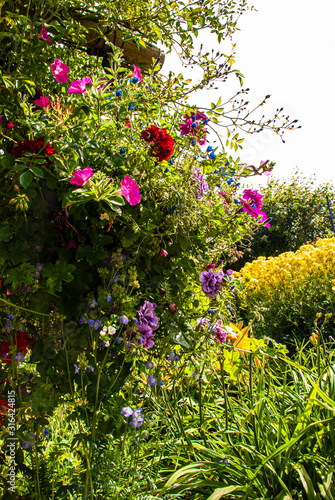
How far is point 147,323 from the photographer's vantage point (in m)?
1.20

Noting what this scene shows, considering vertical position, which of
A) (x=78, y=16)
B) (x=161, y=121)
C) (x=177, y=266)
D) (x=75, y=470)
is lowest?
(x=75, y=470)

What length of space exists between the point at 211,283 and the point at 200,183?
1.34 feet

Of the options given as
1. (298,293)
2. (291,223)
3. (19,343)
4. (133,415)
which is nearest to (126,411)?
(133,415)

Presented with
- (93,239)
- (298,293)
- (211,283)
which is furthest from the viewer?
(298,293)

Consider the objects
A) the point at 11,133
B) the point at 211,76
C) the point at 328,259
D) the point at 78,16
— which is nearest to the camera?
the point at 11,133

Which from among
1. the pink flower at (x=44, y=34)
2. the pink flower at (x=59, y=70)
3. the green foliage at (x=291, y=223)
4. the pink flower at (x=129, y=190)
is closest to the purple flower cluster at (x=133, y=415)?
the pink flower at (x=129, y=190)

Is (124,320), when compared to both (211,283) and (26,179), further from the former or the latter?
(26,179)

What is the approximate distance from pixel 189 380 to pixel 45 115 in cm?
131

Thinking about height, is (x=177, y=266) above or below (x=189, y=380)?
above

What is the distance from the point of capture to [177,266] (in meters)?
1.34

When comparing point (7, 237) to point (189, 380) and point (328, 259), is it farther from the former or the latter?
point (328, 259)

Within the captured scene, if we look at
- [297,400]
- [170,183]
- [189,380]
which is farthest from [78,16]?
[297,400]

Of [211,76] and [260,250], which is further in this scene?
[260,250]

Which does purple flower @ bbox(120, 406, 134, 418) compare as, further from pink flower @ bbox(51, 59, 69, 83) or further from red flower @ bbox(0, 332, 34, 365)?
pink flower @ bbox(51, 59, 69, 83)
